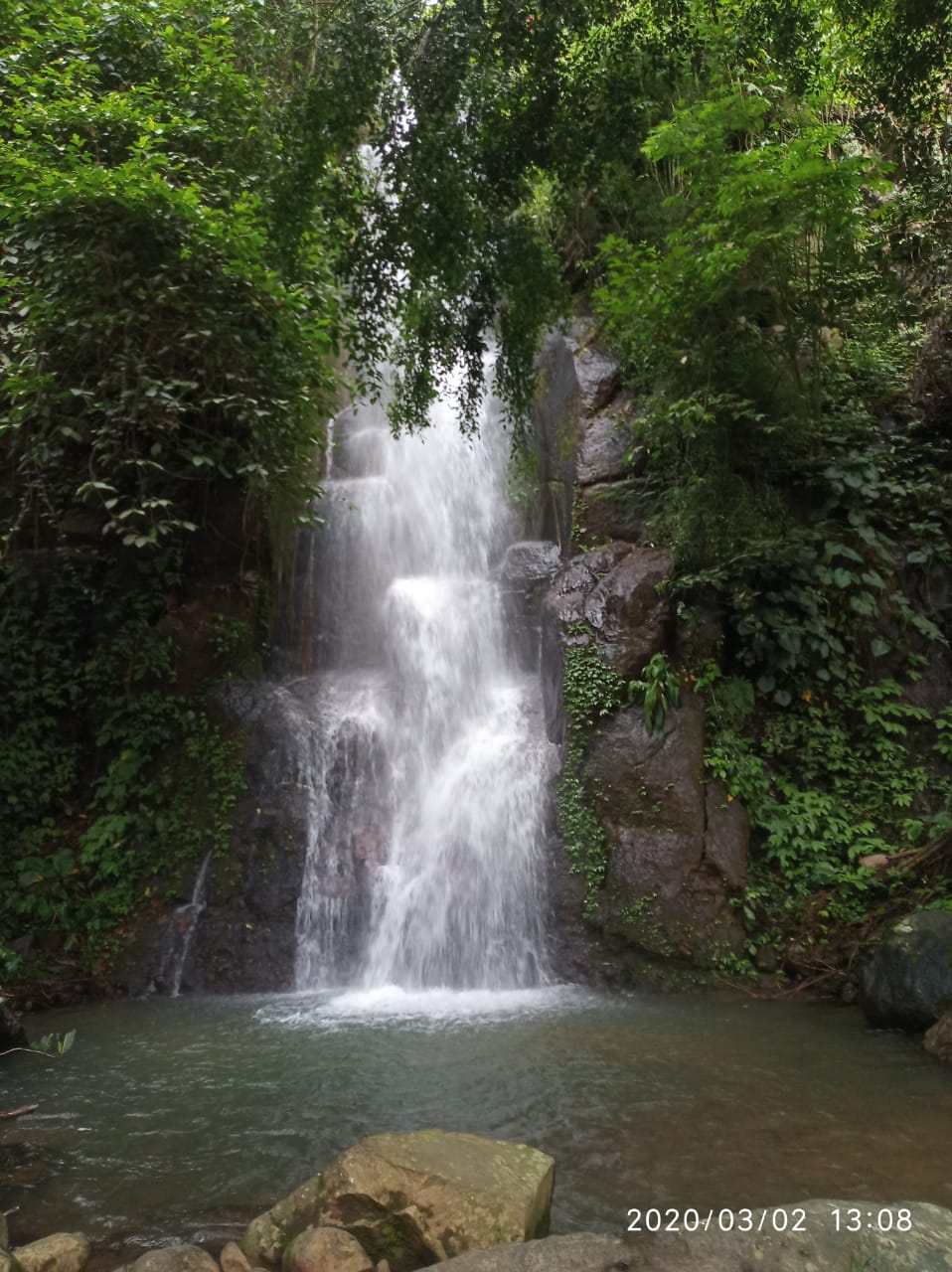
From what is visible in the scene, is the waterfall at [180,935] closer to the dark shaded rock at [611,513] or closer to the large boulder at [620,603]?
the large boulder at [620,603]

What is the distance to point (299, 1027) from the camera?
6242 mm

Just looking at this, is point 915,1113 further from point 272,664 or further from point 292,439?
point 272,664

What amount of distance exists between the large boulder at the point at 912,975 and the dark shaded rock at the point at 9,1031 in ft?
18.6

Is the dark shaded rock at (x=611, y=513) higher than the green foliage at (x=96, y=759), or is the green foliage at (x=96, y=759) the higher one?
the dark shaded rock at (x=611, y=513)

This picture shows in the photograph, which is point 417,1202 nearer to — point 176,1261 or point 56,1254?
point 176,1261

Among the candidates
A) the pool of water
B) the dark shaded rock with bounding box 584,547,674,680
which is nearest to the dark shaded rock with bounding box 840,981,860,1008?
the pool of water

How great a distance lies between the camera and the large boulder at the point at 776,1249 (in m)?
2.46

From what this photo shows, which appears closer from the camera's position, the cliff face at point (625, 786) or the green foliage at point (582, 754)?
the cliff face at point (625, 786)

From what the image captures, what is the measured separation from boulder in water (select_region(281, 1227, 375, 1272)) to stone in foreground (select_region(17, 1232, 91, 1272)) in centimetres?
74

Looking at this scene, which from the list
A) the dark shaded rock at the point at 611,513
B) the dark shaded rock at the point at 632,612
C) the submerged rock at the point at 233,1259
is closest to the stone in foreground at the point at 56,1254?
the submerged rock at the point at 233,1259

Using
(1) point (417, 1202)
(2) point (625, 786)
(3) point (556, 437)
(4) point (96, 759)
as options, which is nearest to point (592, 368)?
(3) point (556, 437)

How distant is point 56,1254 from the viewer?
3021 mm

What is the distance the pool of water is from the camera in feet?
12.0

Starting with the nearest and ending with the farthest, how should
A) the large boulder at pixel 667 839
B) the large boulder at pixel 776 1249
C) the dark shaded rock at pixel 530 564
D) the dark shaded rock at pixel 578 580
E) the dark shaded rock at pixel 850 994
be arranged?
the large boulder at pixel 776 1249
the dark shaded rock at pixel 850 994
the large boulder at pixel 667 839
the dark shaded rock at pixel 578 580
the dark shaded rock at pixel 530 564
